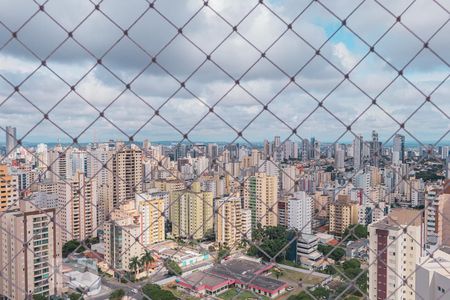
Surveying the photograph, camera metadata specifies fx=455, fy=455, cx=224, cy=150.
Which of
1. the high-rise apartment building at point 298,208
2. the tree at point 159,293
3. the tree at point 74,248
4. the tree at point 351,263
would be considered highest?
the tree at point 74,248

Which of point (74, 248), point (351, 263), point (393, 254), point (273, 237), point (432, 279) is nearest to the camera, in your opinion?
point (432, 279)

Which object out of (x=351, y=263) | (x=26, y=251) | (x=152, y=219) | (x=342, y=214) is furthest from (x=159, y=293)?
(x=342, y=214)

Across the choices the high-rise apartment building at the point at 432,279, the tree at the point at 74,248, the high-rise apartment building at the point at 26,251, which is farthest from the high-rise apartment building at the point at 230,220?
the high-rise apartment building at the point at 432,279

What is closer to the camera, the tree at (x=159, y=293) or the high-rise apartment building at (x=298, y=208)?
the tree at (x=159, y=293)

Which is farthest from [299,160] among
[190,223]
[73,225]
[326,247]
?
[326,247]

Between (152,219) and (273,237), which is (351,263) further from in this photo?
(152,219)

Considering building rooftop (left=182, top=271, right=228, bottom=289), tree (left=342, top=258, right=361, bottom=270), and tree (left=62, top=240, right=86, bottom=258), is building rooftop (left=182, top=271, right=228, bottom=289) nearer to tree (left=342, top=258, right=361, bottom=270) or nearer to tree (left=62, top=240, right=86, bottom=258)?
tree (left=62, top=240, right=86, bottom=258)

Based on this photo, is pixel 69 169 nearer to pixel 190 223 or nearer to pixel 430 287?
pixel 190 223

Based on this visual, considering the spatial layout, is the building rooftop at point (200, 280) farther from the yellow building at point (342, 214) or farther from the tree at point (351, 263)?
the yellow building at point (342, 214)

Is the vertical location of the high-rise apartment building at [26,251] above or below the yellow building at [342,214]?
above
